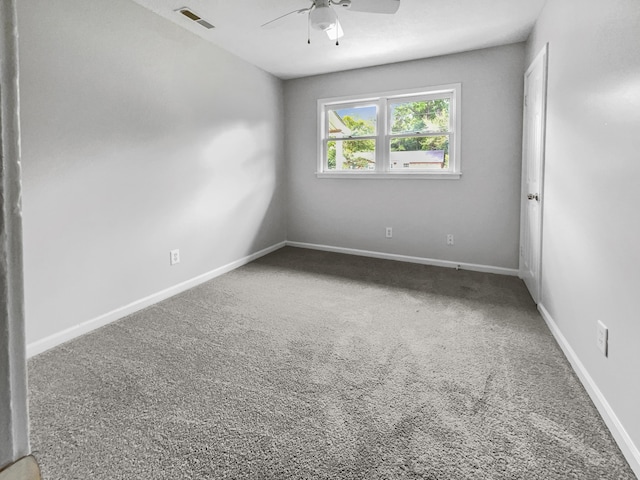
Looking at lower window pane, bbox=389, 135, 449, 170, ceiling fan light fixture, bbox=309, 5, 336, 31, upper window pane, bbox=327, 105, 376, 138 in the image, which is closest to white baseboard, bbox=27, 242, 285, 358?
upper window pane, bbox=327, 105, 376, 138

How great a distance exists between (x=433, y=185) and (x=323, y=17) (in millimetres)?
2338

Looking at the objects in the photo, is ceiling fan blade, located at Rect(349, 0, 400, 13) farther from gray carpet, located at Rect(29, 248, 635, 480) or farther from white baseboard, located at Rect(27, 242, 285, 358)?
white baseboard, located at Rect(27, 242, 285, 358)

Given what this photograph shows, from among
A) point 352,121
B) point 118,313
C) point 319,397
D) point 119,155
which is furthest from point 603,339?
point 352,121

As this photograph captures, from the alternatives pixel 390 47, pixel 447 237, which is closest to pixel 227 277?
pixel 447 237

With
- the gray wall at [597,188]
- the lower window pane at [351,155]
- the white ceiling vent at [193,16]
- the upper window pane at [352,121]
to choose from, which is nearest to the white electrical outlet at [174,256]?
the white ceiling vent at [193,16]

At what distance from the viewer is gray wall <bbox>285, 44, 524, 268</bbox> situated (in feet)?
12.1

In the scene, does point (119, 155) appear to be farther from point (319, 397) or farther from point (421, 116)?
point (421, 116)

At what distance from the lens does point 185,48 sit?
320cm

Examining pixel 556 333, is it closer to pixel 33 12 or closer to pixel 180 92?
pixel 180 92

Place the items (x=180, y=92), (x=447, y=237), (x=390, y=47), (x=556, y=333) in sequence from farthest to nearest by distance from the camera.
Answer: (x=447, y=237) → (x=390, y=47) → (x=180, y=92) → (x=556, y=333)

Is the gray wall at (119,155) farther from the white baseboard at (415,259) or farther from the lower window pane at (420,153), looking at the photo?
the lower window pane at (420,153)

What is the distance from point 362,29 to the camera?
318 cm

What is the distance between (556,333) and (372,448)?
161 centimetres

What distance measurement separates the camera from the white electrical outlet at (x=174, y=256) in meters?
3.21
